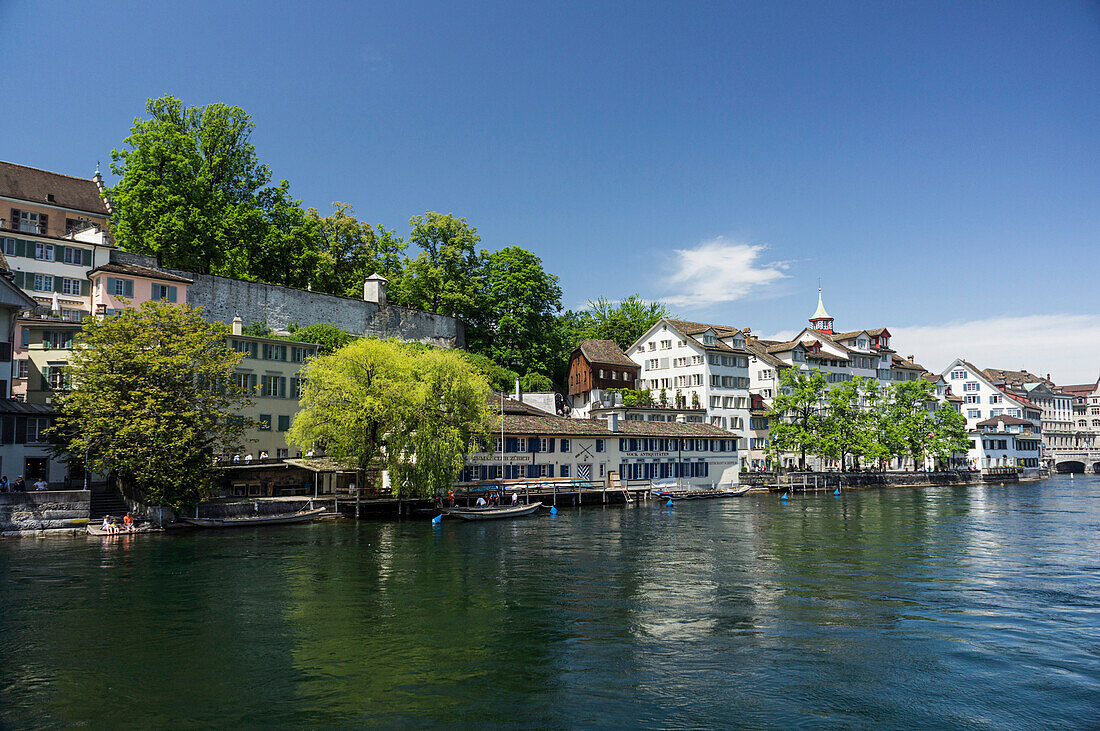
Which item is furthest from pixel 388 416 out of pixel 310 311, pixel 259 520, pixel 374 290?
pixel 374 290

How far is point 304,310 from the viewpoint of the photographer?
69062 mm

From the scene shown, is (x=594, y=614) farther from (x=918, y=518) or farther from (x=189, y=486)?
(x=918, y=518)

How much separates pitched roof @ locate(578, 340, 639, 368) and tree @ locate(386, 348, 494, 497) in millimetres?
39236

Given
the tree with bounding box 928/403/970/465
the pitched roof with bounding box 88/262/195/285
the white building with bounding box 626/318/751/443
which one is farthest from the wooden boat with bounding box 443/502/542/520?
the tree with bounding box 928/403/970/465

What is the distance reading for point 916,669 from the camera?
1800cm

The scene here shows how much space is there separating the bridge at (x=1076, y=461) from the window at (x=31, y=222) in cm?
16104

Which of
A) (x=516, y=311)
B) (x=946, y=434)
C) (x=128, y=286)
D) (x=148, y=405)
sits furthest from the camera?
(x=946, y=434)

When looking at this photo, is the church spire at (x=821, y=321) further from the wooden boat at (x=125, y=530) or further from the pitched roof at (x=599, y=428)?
the wooden boat at (x=125, y=530)

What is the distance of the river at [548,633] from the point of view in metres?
15.6

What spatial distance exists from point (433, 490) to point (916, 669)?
118 ft

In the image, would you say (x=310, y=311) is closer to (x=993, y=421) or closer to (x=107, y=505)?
(x=107, y=505)

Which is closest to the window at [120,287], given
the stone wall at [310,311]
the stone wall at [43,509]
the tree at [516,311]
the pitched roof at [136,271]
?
the pitched roof at [136,271]

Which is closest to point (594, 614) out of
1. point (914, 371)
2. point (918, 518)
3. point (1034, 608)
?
point (1034, 608)

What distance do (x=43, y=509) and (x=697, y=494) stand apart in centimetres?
5205
